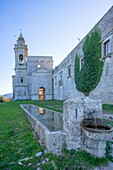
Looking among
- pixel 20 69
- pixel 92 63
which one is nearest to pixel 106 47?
pixel 92 63

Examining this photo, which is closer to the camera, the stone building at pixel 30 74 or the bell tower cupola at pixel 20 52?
the stone building at pixel 30 74

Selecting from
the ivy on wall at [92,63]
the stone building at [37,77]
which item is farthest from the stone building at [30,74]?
the ivy on wall at [92,63]

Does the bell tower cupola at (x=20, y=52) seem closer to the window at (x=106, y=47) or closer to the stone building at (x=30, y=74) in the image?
the stone building at (x=30, y=74)

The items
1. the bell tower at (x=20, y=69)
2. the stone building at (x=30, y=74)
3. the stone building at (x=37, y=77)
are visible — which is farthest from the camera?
the bell tower at (x=20, y=69)

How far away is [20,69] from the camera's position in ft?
81.4

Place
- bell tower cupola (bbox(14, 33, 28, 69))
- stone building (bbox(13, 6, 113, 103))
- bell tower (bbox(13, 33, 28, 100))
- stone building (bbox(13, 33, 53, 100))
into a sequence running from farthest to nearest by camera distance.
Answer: bell tower cupola (bbox(14, 33, 28, 69)), bell tower (bbox(13, 33, 28, 100)), stone building (bbox(13, 33, 53, 100)), stone building (bbox(13, 6, 113, 103))

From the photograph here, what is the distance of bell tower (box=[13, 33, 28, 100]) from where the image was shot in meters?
24.2

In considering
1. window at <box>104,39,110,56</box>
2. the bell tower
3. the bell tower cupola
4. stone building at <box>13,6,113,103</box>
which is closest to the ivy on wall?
window at <box>104,39,110,56</box>

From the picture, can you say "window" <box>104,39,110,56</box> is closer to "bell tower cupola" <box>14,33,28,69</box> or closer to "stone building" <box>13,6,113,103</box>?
"stone building" <box>13,6,113,103</box>

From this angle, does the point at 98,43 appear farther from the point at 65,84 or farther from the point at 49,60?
the point at 49,60

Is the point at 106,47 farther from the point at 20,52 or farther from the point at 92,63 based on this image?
the point at 20,52

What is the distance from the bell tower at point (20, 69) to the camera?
2419 cm

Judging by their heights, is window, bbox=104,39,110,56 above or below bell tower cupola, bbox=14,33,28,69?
below

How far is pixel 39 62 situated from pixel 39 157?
78.9 ft
